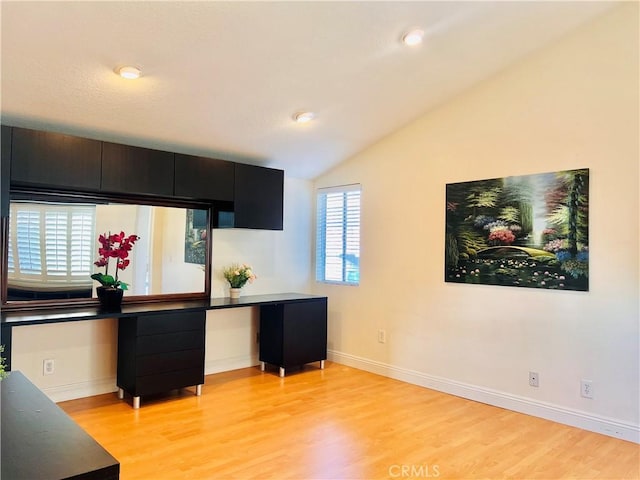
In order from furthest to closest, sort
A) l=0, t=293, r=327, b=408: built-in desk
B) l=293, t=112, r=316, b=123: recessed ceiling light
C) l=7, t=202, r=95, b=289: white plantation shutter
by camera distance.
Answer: l=293, t=112, r=316, b=123: recessed ceiling light
l=7, t=202, r=95, b=289: white plantation shutter
l=0, t=293, r=327, b=408: built-in desk

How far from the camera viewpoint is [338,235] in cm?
520

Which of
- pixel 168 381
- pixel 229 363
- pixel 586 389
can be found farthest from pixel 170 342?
pixel 586 389

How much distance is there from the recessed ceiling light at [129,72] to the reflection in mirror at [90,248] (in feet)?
4.16

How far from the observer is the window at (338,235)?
502cm

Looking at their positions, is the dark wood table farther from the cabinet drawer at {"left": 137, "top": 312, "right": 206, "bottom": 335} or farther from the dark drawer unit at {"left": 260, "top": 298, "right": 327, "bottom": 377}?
the dark drawer unit at {"left": 260, "top": 298, "right": 327, "bottom": 377}

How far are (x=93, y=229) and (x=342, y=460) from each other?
267 centimetres

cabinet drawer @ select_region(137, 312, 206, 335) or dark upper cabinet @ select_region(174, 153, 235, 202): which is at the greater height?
dark upper cabinet @ select_region(174, 153, 235, 202)

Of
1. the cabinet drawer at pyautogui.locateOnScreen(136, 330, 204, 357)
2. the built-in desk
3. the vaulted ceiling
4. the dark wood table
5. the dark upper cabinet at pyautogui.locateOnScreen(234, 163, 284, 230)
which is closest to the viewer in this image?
the dark wood table

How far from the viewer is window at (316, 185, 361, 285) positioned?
502cm

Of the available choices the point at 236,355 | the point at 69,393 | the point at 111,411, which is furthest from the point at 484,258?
the point at 69,393

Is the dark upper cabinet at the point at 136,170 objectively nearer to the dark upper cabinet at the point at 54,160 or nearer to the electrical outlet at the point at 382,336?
the dark upper cabinet at the point at 54,160

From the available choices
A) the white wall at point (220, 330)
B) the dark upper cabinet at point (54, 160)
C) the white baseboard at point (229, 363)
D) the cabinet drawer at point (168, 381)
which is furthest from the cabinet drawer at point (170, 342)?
the dark upper cabinet at point (54, 160)

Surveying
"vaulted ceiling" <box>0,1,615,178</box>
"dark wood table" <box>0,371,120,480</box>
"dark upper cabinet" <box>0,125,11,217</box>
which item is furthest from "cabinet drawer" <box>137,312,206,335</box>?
Answer: "dark wood table" <box>0,371,120,480</box>

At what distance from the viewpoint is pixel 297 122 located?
401 cm
